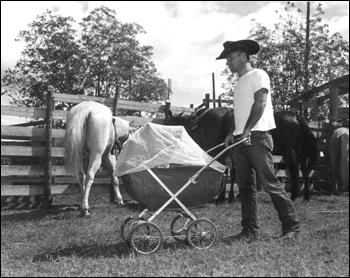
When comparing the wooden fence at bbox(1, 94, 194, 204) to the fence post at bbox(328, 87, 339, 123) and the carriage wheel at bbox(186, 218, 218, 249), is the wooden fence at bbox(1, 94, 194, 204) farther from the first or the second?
the fence post at bbox(328, 87, 339, 123)

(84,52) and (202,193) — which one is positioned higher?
(84,52)

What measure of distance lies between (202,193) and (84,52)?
18197 millimetres

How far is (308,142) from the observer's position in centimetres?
888

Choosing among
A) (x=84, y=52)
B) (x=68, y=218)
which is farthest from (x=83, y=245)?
(x=84, y=52)

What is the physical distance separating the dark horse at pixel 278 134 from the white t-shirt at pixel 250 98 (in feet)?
10.8

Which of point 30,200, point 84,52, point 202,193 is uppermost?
point 84,52

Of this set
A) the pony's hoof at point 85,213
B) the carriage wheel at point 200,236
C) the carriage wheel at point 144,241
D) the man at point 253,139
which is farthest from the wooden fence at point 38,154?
the man at point 253,139

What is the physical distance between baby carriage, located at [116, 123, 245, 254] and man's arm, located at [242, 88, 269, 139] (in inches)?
11.6

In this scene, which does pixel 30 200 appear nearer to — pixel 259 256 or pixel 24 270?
pixel 24 270

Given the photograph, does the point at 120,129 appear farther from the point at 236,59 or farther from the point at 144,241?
the point at 144,241

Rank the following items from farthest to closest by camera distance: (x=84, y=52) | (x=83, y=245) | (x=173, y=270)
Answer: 1. (x=84, y=52)
2. (x=83, y=245)
3. (x=173, y=270)

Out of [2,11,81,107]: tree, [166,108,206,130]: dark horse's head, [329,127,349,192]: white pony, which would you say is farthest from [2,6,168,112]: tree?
[329,127,349,192]: white pony

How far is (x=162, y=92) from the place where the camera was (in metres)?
24.6

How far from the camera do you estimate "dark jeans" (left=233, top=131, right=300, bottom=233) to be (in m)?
4.23
